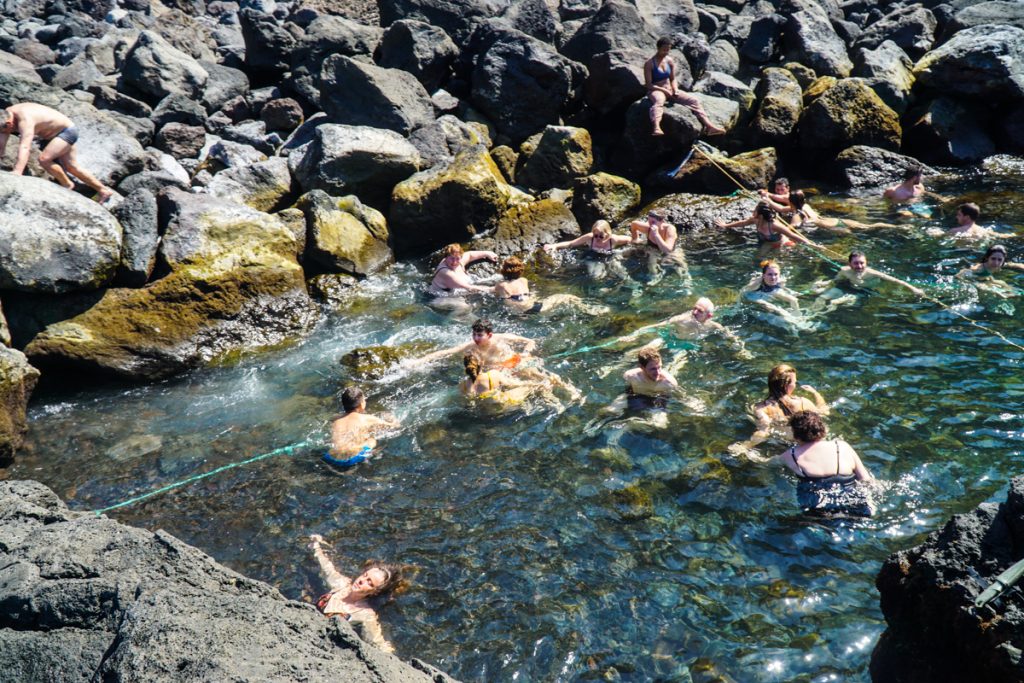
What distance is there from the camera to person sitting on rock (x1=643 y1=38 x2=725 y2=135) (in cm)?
1598

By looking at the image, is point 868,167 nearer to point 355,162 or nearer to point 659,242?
point 659,242

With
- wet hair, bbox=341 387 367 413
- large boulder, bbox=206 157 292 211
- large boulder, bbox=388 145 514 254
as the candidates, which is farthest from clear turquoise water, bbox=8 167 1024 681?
large boulder, bbox=206 157 292 211

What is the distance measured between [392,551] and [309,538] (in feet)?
2.97

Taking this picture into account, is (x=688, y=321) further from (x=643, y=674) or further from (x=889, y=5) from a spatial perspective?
(x=889, y=5)

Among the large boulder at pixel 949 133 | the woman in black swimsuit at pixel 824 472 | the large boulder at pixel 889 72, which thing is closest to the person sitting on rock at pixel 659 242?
the woman in black swimsuit at pixel 824 472

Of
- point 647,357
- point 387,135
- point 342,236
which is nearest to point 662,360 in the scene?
point 647,357

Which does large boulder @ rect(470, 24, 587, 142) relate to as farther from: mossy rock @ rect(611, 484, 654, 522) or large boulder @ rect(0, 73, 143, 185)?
mossy rock @ rect(611, 484, 654, 522)

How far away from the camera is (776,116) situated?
1723 centimetres

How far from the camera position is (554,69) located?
17281 mm

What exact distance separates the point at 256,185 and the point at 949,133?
56.7 feet

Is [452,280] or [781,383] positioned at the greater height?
[781,383]

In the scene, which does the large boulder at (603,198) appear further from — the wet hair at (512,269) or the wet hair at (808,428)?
the wet hair at (808,428)

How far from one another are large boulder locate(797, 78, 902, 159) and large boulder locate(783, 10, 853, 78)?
2604 mm

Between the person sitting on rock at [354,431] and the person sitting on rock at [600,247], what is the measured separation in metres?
5.93
